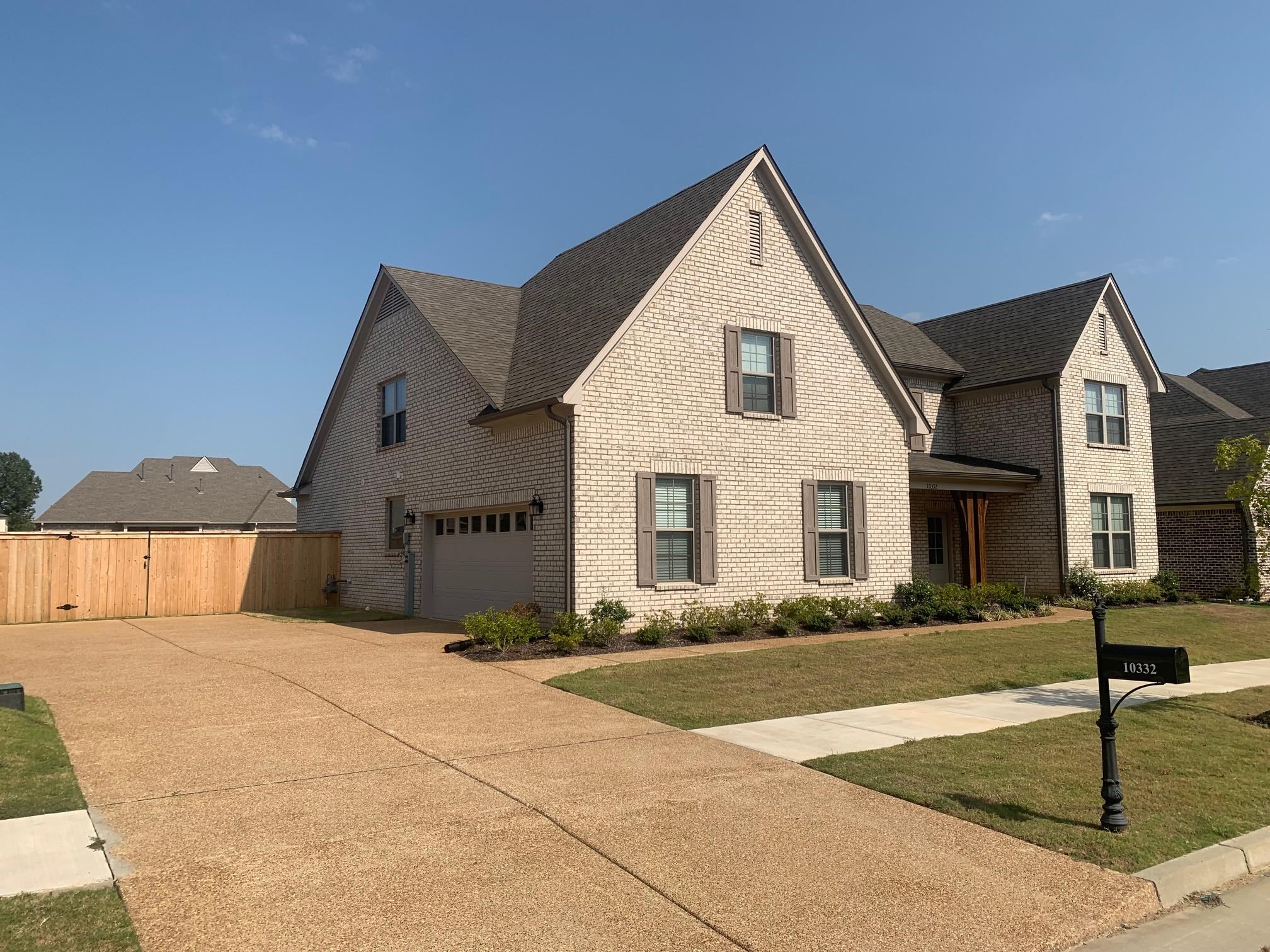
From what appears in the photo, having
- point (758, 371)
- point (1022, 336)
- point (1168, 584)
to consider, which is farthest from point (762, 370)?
point (1168, 584)

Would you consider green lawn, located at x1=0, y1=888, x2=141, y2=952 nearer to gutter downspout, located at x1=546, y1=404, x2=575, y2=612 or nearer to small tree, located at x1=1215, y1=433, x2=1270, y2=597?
gutter downspout, located at x1=546, y1=404, x2=575, y2=612

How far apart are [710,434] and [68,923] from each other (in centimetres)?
1319

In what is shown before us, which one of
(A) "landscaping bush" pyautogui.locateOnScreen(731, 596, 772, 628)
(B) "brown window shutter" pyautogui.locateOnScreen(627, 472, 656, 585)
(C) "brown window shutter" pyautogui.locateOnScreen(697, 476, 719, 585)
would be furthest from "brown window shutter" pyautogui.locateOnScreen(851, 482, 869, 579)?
(B) "brown window shutter" pyautogui.locateOnScreen(627, 472, 656, 585)

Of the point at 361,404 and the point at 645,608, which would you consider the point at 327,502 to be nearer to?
the point at 361,404

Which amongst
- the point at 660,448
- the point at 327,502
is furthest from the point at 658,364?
the point at 327,502

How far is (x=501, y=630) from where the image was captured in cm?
1347

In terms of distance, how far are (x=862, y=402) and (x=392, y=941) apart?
1610cm

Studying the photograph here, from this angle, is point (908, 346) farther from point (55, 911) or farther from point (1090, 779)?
point (55, 911)

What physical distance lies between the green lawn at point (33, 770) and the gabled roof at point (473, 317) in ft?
31.0

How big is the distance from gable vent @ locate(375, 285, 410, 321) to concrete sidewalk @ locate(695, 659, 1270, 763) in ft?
48.3

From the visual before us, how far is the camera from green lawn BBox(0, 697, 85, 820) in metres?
5.86

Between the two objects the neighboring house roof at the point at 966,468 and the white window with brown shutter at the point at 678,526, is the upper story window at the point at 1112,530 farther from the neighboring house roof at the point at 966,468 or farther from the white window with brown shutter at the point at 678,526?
the white window with brown shutter at the point at 678,526

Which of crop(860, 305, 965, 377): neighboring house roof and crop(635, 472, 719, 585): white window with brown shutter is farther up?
crop(860, 305, 965, 377): neighboring house roof

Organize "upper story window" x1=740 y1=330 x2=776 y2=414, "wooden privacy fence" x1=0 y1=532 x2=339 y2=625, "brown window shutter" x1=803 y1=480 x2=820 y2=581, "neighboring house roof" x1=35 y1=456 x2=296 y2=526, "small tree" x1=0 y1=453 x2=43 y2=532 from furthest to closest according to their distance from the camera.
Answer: "small tree" x1=0 y1=453 x2=43 y2=532 → "neighboring house roof" x1=35 y1=456 x2=296 y2=526 → "wooden privacy fence" x1=0 y1=532 x2=339 y2=625 → "brown window shutter" x1=803 y1=480 x2=820 y2=581 → "upper story window" x1=740 y1=330 x2=776 y2=414
